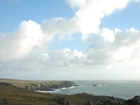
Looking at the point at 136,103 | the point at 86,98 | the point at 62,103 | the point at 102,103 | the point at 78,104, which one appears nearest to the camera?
the point at 136,103

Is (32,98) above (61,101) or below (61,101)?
above

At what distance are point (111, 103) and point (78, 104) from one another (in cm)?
2816

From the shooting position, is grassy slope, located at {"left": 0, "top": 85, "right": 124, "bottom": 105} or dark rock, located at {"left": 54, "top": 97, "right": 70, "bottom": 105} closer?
grassy slope, located at {"left": 0, "top": 85, "right": 124, "bottom": 105}

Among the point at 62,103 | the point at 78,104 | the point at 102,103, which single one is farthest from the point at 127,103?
the point at 78,104

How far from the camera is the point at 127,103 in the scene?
171ft

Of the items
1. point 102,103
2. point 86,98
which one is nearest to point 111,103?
point 102,103

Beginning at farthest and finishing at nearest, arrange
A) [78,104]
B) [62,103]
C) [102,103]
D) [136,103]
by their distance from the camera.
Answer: [78,104] < [62,103] < [102,103] < [136,103]

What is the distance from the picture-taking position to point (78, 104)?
80.1 m

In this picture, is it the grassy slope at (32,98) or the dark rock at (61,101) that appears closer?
the grassy slope at (32,98)

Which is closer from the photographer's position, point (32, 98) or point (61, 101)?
point (61, 101)

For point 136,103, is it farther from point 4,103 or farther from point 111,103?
point 4,103

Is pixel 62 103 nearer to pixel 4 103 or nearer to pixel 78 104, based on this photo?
pixel 78 104

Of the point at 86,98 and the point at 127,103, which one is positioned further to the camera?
the point at 86,98

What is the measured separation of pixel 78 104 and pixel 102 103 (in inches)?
1066
